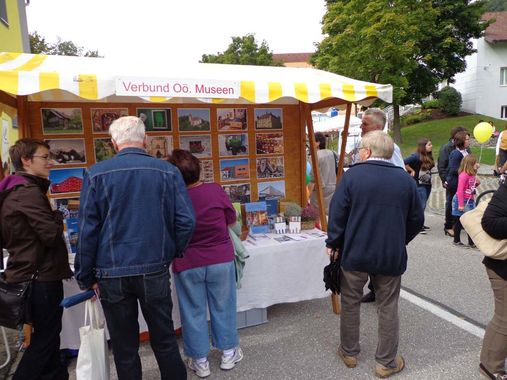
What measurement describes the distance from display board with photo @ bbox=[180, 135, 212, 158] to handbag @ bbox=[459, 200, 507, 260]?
242 cm

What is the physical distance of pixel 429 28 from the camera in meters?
22.6

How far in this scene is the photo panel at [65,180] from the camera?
135 inches

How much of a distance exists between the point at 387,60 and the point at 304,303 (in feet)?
67.0

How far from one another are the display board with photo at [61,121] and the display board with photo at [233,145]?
1345 millimetres

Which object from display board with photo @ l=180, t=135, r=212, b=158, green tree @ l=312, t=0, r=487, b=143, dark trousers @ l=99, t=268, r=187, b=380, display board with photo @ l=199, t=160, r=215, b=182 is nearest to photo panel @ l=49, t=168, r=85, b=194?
display board with photo @ l=180, t=135, r=212, b=158

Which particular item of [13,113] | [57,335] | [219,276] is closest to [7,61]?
[13,113]

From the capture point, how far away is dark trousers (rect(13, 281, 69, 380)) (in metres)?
2.38

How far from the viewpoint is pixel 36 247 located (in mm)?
2332

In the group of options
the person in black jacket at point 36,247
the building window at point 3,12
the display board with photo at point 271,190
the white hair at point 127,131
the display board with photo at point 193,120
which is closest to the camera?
the white hair at point 127,131

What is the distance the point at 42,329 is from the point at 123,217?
1.06 m

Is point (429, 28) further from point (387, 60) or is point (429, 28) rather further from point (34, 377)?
point (34, 377)

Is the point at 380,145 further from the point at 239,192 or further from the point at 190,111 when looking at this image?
the point at 190,111

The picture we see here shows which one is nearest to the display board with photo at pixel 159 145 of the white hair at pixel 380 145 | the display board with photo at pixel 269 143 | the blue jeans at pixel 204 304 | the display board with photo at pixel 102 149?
the display board with photo at pixel 102 149

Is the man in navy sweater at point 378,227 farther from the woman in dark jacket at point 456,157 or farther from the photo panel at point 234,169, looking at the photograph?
the woman in dark jacket at point 456,157
